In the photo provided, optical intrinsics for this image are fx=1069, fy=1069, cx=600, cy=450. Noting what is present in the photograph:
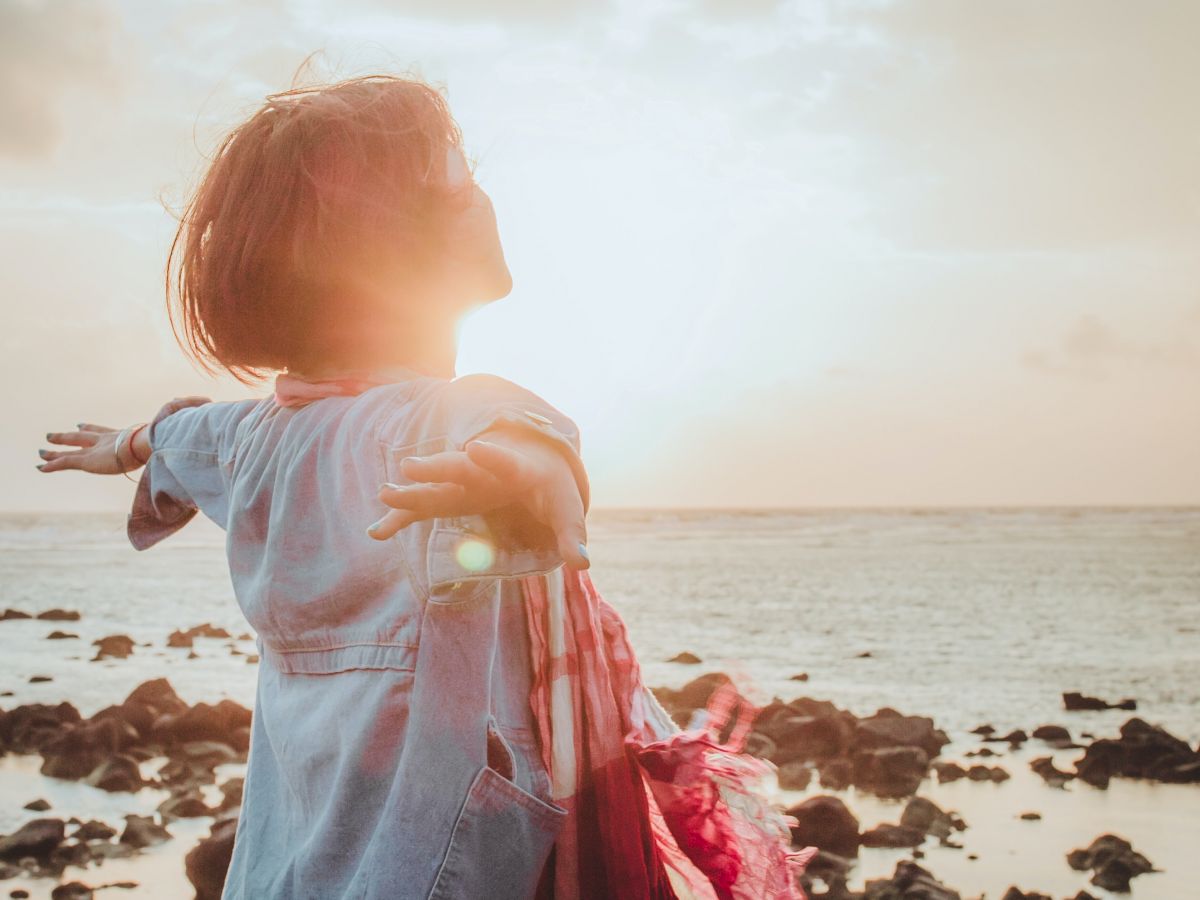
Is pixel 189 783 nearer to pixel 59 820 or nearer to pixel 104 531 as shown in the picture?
pixel 59 820

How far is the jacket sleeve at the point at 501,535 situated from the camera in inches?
49.1

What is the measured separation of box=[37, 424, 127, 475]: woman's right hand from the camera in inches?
84.7

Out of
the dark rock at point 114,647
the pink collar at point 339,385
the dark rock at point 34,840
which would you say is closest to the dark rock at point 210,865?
the dark rock at point 34,840

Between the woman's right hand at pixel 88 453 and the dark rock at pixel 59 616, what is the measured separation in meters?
14.8

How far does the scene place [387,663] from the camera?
1.41 m

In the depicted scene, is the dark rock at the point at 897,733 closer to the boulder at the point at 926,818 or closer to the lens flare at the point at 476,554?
the boulder at the point at 926,818

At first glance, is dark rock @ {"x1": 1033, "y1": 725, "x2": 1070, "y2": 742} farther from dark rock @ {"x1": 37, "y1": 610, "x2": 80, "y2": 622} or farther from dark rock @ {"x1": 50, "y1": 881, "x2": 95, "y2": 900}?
dark rock @ {"x1": 37, "y1": 610, "x2": 80, "y2": 622}

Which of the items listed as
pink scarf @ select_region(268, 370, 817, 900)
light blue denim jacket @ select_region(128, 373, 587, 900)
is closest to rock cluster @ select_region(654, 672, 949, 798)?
pink scarf @ select_region(268, 370, 817, 900)

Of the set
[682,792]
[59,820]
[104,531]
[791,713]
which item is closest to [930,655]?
[791,713]

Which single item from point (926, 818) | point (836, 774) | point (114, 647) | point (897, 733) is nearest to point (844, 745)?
point (897, 733)

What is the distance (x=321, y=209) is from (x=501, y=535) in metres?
0.66

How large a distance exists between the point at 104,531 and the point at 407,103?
174ft

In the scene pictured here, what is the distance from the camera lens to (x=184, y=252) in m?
1.82

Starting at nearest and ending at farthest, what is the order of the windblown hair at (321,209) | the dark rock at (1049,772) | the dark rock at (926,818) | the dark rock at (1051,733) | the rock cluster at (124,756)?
the windblown hair at (321,209) → the rock cluster at (124,756) → the dark rock at (926,818) → the dark rock at (1049,772) → the dark rock at (1051,733)
